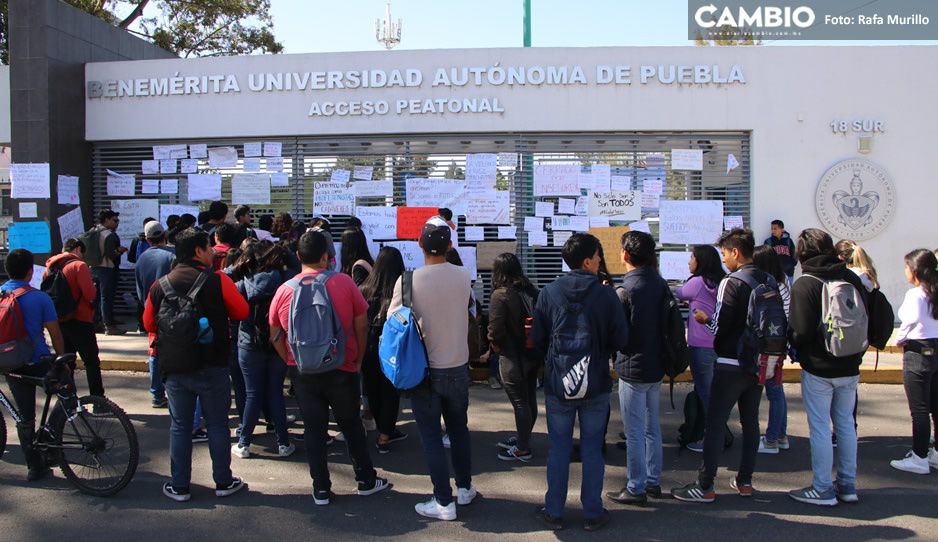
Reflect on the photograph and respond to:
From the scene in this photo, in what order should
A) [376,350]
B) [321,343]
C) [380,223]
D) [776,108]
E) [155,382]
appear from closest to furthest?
[321,343] < [376,350] < [155,382] < [776,108] < [380,223]

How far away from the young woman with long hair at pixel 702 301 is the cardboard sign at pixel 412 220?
5854 millimetres

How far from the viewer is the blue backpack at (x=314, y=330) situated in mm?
4734

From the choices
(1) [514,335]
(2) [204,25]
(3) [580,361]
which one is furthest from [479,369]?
(2) [204,25]

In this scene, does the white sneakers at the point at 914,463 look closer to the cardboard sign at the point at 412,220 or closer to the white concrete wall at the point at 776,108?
the white concrete wall at the point at 776,108

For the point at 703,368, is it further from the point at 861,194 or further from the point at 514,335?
the point at 861,194

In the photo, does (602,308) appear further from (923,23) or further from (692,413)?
(923,23)

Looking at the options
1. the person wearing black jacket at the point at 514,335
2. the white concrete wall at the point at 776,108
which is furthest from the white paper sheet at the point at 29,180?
the person wearing black jacket at the point at 514,335

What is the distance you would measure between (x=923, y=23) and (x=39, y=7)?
46.2 feet

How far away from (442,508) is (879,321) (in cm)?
327

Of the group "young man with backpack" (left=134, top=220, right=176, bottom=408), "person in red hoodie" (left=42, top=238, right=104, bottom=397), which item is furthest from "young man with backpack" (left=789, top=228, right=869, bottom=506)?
"person in red hoodie" (left=42, top=238, right=104, bottom=397)

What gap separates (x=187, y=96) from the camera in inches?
466

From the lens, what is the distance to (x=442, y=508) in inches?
189

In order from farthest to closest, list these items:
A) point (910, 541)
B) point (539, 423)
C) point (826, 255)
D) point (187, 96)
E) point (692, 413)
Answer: point (187, 96) < point (539, 423) < point (692, 413) < point (826, 255) < point (910, 541)

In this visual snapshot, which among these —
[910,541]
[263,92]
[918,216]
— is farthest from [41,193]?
[918,216]
